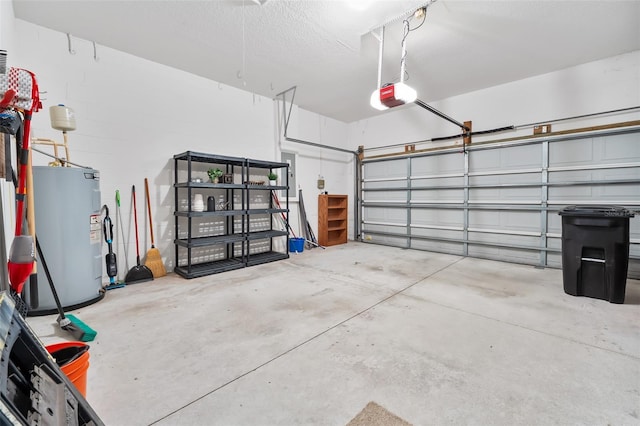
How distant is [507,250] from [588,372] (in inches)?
136

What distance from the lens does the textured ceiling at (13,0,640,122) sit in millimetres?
2812

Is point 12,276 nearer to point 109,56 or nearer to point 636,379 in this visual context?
point 636,379

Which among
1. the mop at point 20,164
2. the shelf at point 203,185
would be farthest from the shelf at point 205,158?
the mop at point 20,164

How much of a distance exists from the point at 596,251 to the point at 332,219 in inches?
171

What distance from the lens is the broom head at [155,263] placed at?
146 inches

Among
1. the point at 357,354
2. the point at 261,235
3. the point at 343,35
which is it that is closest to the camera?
the point at 357,354

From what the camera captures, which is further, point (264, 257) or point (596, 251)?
point (264, 257)

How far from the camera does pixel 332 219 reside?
6395 mm

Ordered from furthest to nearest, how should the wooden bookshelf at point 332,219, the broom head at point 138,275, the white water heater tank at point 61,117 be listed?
the wooden bookshelf at point 332,219 → the broom head at point 138,275 → the white water heater tank at point 61,117

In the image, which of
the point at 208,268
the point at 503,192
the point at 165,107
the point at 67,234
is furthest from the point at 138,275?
the point at 503,192

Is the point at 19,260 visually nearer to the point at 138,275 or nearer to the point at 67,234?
the point at 67,234

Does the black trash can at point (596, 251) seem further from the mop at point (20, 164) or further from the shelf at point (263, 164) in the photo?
the mop at point (20, 164)

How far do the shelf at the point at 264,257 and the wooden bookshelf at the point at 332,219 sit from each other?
140 cm

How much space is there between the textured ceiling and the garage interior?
29 mm
